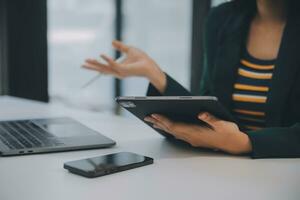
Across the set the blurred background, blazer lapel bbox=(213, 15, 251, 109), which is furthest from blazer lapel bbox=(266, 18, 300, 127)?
the blurred background

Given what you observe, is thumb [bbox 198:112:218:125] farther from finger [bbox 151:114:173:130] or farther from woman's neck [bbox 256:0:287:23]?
woman's neck [bbox 256:0:287:23]

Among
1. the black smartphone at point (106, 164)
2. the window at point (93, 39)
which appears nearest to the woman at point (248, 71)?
the black smartphone at point (106, 164)

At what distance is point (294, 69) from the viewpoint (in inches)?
51.6

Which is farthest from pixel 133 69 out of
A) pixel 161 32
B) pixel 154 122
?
pixel 161 32

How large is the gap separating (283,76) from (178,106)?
499 millimetres

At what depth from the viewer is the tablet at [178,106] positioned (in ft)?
2.95

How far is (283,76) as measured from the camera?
131cm

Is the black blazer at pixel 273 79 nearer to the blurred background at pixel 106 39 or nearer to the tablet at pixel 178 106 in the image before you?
the tablet at pixel 178 106

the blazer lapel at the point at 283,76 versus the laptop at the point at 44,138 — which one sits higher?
the blazer lapel at the point at 283,76

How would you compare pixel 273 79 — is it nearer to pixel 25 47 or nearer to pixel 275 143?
pixel 275 143

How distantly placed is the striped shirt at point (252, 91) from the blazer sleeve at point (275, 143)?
0.32 metres

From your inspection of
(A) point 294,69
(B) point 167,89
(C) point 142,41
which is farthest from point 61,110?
(C) point 142,41

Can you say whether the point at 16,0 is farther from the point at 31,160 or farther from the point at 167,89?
the point at 31,160

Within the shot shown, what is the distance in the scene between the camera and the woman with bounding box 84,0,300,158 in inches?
40.0
